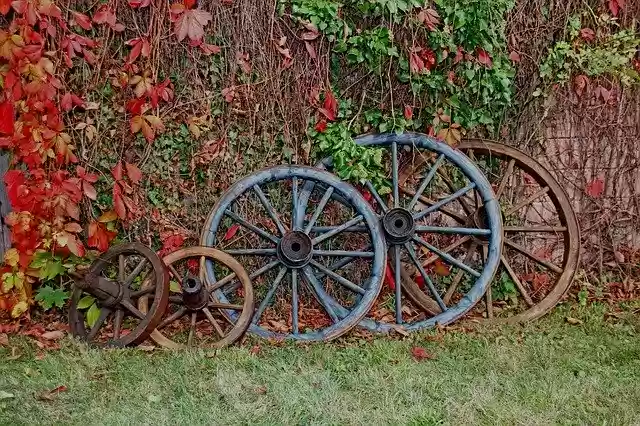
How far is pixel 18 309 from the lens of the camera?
4.00 metres

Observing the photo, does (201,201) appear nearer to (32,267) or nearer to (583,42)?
(32,267)

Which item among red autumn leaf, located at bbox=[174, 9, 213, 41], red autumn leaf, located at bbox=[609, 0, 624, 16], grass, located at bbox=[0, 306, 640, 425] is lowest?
grass, located at bbox=[0, 306, 640, 425]

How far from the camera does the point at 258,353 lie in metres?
3.61

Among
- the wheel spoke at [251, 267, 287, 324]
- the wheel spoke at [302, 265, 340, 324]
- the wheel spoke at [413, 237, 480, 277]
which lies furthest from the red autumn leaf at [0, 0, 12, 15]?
the wheel spoke at [413, 237, 480, 277]

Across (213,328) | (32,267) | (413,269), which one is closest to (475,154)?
(413,269)

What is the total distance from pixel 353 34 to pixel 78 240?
7.09 ft

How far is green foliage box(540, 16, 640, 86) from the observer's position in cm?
424

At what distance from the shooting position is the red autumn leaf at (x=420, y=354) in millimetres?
3566

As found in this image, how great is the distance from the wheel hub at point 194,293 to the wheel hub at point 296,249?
0.54m

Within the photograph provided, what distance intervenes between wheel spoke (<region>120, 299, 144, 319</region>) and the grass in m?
0.23

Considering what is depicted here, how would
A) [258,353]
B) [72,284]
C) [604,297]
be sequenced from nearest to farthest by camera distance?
[258,353], [72,284], [604,297]

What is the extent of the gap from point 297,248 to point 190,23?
1499mm

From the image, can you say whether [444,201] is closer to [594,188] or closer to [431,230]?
[431,230]

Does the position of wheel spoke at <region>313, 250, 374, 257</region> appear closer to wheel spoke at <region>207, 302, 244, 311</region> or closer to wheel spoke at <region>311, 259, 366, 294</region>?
wheel spoke at <region>311, 259, 366, 294</region>
